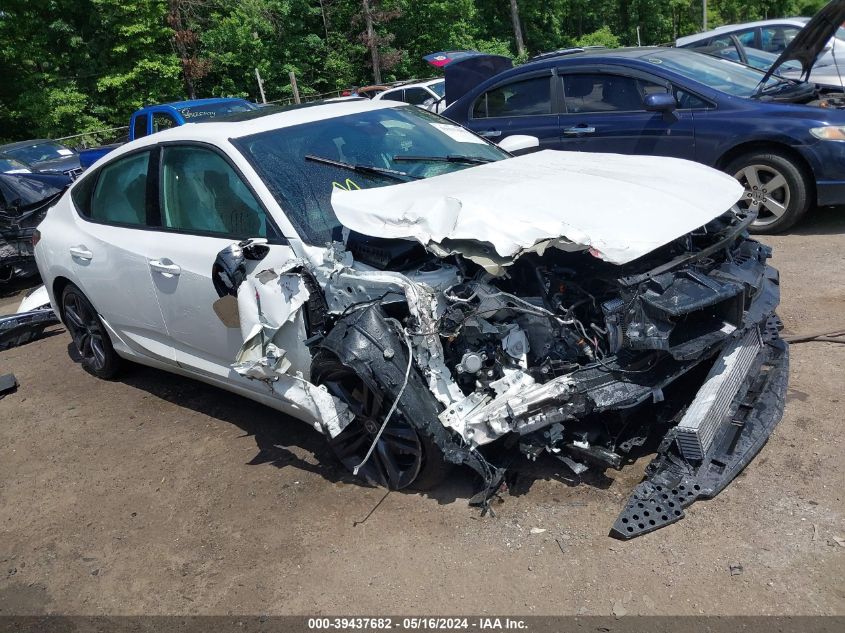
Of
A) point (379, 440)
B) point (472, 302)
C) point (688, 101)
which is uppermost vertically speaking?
point (688, 101)

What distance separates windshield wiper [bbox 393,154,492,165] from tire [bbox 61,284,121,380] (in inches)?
97.5

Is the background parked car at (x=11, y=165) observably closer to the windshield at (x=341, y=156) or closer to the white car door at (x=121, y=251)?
the white car door at (x=121, y=251)

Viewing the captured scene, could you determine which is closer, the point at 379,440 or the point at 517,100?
the point at 379,440

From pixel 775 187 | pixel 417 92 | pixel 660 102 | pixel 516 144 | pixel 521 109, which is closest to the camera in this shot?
pixel 516 144

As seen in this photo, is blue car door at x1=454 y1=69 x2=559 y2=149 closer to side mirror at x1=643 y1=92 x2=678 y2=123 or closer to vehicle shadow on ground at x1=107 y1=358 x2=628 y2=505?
side mirror at x1=643 y1=92 x2=678 y2=123

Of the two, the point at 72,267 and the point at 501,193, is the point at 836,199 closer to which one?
the point at 501,193

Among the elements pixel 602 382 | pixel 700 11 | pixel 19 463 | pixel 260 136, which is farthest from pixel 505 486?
pixel 700 11

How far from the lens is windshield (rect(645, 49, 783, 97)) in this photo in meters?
7.10

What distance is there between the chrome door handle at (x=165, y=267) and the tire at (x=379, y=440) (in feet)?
3.68

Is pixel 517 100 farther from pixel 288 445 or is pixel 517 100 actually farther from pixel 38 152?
pixel 38 152

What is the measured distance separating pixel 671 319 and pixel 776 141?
4.27 metres

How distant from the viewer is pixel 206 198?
4.21 m

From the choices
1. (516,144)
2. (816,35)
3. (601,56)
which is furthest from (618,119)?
(516,144)

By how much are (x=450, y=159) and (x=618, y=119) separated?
3.36 m
